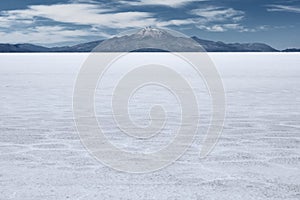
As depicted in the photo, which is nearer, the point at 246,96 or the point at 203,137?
the point at 203,137

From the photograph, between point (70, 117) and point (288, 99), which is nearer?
point (70, 117)

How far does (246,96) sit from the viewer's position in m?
10.3

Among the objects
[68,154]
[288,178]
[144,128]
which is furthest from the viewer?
[144,128]

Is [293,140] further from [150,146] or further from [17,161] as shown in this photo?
[17,161]

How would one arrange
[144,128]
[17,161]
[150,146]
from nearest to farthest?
[17,161], [150,146], [144,128]

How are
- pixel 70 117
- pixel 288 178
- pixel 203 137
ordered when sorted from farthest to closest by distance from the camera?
1. pixel 70 117
2. pixel 203 137
3. pixel 288 178

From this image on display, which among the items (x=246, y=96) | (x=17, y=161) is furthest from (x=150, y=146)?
(x=246, y=96)

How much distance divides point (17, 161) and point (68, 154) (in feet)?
1.83

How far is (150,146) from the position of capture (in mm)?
4941

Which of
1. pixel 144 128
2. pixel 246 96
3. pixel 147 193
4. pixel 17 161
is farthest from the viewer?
Answer: pixel 246 96

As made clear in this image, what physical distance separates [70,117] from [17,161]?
2797 millimetres

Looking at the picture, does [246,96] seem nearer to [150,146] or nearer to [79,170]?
[150,146]

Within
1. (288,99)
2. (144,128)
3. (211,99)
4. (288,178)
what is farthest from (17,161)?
(288,99)

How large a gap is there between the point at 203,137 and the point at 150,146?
85 cm
